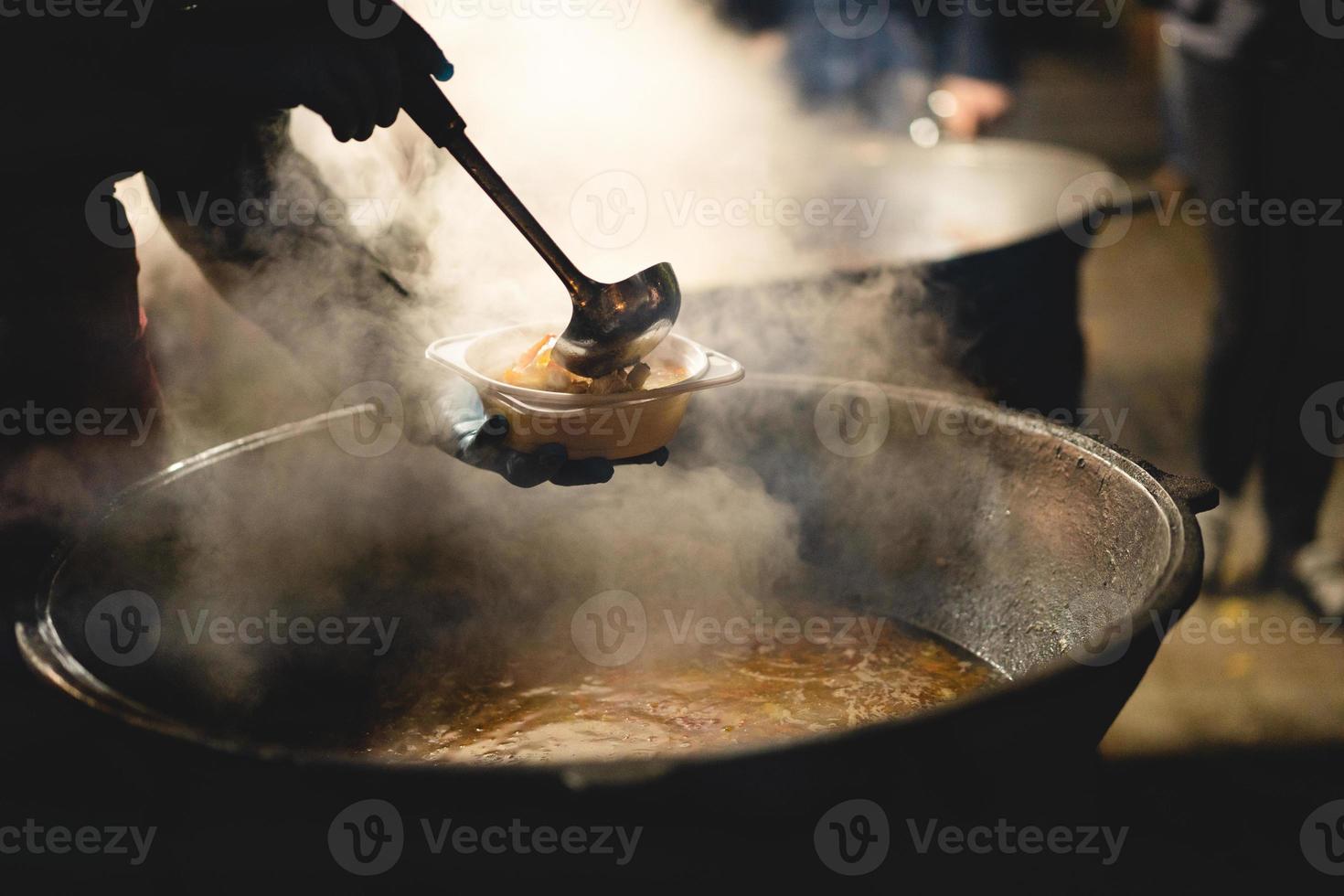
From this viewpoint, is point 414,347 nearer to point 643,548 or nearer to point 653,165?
point 643,548

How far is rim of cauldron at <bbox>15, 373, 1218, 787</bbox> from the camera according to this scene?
3.23 ft

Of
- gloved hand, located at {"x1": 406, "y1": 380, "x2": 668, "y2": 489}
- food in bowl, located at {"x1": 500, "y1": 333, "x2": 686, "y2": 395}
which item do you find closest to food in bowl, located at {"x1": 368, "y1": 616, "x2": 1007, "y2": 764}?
gloved hand, located at {"x1": 406, "y1": 380, "x2": 668, "y2": 489}

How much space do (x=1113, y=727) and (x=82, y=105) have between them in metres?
3.16

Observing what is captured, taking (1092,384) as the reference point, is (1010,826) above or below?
above

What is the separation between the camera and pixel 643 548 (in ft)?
7.73

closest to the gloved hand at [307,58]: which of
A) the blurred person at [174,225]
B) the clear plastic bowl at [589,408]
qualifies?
the blurred person at [174,225]

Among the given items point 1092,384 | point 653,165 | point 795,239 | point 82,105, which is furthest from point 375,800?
point 1092,384

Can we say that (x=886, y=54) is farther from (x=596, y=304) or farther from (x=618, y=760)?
(x=618, y=760)

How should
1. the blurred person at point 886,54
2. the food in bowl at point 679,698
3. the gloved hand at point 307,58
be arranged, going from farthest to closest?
the blurred person at point 886,54 → the food in bowl at point 679,698 → the gloved hand at point 307,58

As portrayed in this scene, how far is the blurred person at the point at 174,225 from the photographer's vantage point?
1599mm

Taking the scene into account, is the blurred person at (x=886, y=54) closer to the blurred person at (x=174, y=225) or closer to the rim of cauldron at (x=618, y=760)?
the blurred person at (x=174, y=225)

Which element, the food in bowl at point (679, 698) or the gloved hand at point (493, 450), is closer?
the gloved hand at point (493, 450)

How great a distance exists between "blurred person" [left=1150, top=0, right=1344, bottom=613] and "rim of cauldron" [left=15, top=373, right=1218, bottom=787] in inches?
78.6

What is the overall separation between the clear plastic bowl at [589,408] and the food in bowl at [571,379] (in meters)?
0.03
